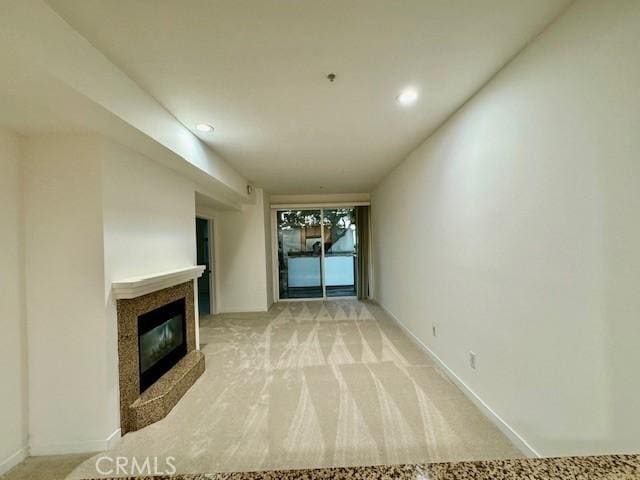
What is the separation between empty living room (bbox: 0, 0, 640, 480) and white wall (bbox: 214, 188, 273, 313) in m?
2.39

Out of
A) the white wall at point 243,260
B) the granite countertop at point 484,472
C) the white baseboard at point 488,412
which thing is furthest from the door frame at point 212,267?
the granite countertop at point 484,472

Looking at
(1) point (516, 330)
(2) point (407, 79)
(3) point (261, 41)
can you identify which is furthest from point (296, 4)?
(1) point (516, 330)

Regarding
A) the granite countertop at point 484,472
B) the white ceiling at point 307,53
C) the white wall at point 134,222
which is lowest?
the granite countertop at point 484,472

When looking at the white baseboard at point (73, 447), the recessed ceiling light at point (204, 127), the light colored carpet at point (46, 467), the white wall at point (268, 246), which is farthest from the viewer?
the white wall at point (268, 246)

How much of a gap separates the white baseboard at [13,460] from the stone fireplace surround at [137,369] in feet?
1.78

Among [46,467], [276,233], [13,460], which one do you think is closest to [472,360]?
[46,467]

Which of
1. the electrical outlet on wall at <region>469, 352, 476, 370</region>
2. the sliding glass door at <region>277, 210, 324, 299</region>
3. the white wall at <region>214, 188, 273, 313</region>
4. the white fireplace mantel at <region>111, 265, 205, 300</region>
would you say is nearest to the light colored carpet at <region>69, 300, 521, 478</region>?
the electrical outlet on wall at <region>469, 352, 476, 370</region>

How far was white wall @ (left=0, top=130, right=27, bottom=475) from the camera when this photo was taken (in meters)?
1.71

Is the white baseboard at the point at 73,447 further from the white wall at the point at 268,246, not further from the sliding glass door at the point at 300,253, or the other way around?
the sliding glass door at the point at 300,253

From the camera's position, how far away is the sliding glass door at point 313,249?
6.50 meters

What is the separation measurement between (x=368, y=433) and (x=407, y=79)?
241 centimetres

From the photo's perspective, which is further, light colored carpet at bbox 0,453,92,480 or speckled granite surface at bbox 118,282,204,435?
speckled granite surface at bbox 118,282,204,435

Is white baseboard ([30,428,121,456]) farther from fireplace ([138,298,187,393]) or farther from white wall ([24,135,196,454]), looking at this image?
fireplace ([138,298,187,393])

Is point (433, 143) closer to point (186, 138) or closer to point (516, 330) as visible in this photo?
point (516, 330)
